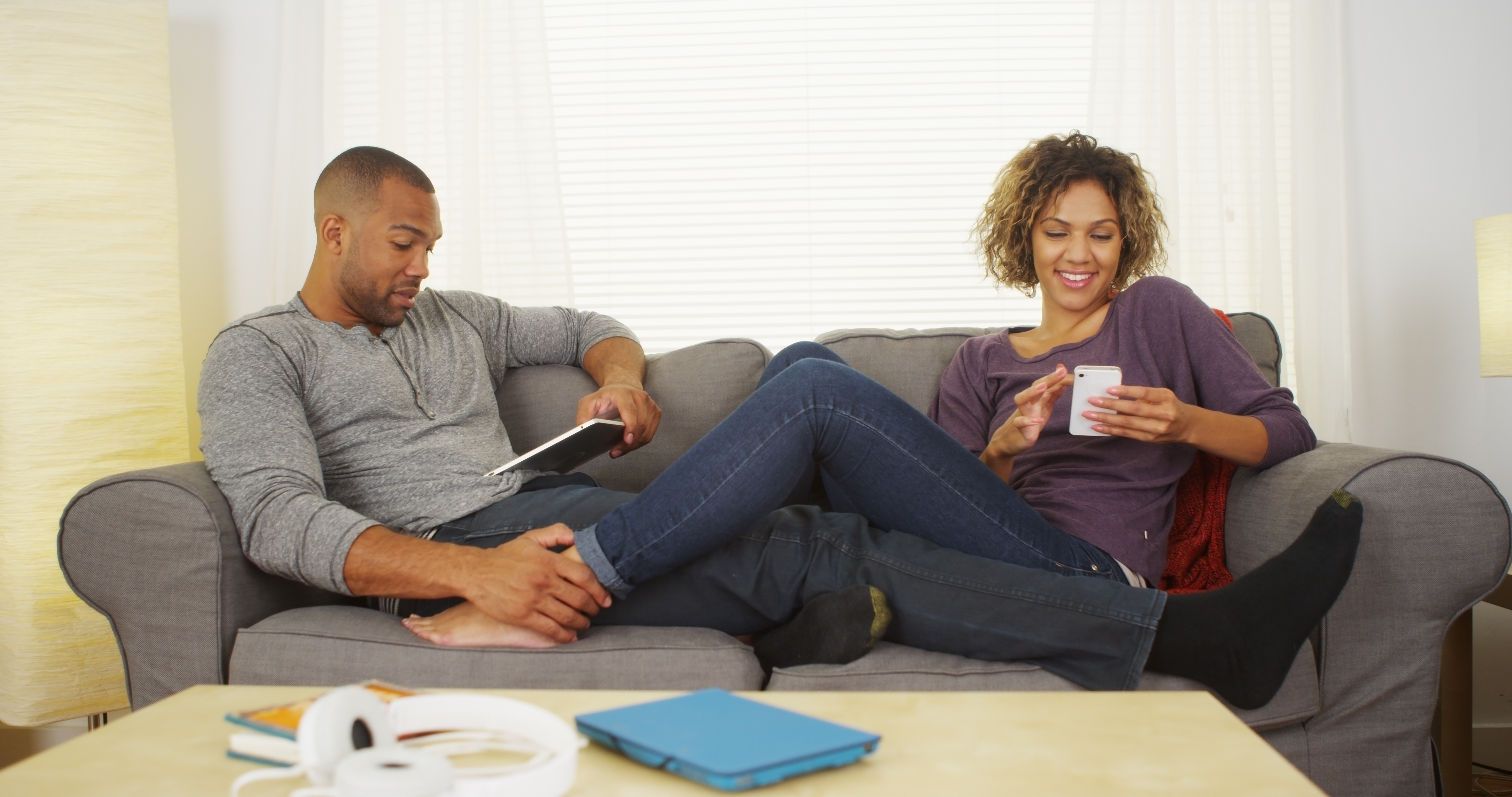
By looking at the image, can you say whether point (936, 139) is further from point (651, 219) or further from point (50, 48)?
point (50, 48)

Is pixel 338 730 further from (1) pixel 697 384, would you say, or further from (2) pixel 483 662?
(1) pixel 697 384

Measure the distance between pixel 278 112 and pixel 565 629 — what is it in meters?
1.86

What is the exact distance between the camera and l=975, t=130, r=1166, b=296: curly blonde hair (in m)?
1.74

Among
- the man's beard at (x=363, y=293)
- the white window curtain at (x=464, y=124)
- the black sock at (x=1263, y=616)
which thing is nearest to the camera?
the black sock at (x=1263, y=616)

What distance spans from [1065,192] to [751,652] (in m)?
1.01

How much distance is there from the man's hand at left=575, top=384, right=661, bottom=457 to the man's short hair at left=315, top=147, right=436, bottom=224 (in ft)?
1.68

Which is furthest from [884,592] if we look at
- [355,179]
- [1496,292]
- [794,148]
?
[794,148]

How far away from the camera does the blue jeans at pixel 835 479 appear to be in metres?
1.29

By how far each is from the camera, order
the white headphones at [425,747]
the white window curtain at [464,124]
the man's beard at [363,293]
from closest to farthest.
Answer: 1. the white headphones at [425,747]
2. the man's beard at [363,293]
3. the white window curtain at [464,124]

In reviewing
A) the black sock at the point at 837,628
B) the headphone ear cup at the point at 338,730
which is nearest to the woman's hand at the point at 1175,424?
the black sock at the point at 837,628

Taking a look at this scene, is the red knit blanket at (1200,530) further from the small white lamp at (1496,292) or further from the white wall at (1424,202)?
the white wall at (1424,202)

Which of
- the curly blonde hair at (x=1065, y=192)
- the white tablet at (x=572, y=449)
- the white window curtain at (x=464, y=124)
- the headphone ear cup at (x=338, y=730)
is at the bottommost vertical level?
the headphone ear cup at (x=338, y=730)

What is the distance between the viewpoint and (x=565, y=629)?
4.23ft

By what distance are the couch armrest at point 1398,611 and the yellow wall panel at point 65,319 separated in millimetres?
2152
